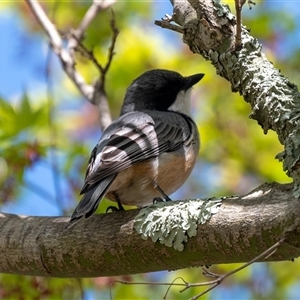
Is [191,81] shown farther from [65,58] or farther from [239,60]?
[239,60]

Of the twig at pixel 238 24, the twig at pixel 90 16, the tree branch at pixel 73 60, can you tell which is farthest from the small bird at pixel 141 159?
the twig at pixel 238 24

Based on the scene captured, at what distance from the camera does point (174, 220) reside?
9.66 ft

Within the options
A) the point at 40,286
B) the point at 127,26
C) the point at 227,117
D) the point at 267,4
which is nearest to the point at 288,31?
the point at 267,4

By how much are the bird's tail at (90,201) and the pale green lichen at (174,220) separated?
286mm

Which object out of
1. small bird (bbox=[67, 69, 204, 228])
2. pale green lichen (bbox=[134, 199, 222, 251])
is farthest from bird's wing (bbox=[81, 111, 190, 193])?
pale green lichen (bbox=[134, 199, 222, 251])

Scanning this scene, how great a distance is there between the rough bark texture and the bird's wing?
50 centimetres

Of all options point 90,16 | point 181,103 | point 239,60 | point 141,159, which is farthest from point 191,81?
point 239,60

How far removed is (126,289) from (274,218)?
2.20 metres

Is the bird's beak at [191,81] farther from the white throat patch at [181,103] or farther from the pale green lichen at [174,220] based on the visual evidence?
the pale green lichen at [174,220]

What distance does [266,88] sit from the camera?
300 cm

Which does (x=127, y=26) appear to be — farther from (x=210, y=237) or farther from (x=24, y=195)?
(x=210, y=237)

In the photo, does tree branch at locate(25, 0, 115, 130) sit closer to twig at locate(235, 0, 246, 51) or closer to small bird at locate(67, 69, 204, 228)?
small bird at locate(67, 69, 204, 228)

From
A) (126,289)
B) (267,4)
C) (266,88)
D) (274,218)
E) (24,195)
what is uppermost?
(267,4)

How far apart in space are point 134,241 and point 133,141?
1238 mm
